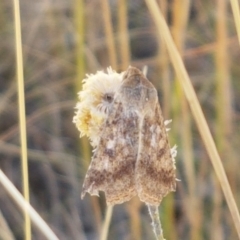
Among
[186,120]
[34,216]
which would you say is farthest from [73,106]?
[34,216]

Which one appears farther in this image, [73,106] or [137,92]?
[73,106]

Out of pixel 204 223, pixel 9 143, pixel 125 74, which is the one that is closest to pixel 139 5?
pixel 9 143

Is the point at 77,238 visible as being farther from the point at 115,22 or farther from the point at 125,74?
the point at 125,74

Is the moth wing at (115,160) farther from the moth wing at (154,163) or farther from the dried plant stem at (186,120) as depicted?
the dried plant stem at (186,120)

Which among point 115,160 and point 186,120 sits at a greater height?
point 186,120

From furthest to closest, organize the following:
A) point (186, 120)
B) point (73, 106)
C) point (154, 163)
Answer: point (73, 106), point (186, 120), point (154, 163)

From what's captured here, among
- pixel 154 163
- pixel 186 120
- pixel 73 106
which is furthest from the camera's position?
pixel 73 106

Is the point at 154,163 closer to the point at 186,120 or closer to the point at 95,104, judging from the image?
the point at 95,104

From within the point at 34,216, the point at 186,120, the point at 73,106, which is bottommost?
the point at 34,216
